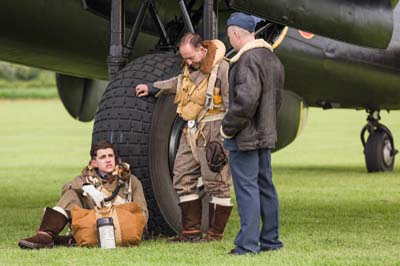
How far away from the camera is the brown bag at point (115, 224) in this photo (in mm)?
7223

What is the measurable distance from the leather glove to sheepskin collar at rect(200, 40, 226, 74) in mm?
1092

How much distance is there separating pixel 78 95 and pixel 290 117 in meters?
2.78

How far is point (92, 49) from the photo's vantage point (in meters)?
10.4

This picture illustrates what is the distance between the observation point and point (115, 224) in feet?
23.7

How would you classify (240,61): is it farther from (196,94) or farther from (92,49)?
(92,49)

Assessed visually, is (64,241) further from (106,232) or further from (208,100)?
(208,100)

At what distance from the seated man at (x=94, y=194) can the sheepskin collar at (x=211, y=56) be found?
0.83m

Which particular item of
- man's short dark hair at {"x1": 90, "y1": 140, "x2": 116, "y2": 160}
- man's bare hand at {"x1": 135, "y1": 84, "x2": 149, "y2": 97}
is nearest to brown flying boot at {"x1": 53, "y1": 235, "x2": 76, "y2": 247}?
man's short dark hair at {"x1": 90, "y1": 140, "x2": 116, "y2": 160}

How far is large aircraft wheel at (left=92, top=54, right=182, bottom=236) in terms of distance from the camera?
24.9 feet

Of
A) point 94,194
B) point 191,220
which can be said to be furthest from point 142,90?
point 191,220

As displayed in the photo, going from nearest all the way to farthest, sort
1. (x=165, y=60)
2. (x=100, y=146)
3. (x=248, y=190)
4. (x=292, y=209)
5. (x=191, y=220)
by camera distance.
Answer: (x=248, y=190)
(x=100, y=146)
(x=191, y=220)
(x=165, y=60)
(x=292, y=209)

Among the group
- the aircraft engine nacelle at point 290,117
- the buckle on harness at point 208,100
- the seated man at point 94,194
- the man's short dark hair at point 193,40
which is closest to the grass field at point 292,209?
the seated man at point 94,194

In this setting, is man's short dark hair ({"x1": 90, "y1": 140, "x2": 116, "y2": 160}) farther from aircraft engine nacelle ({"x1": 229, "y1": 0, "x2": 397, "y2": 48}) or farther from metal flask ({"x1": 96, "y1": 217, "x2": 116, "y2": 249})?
aircraft engine nacelle ({"x1": 229, "y1": 0, "x2": 397, "y2": 48})

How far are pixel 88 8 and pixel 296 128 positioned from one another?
18.6 feet
